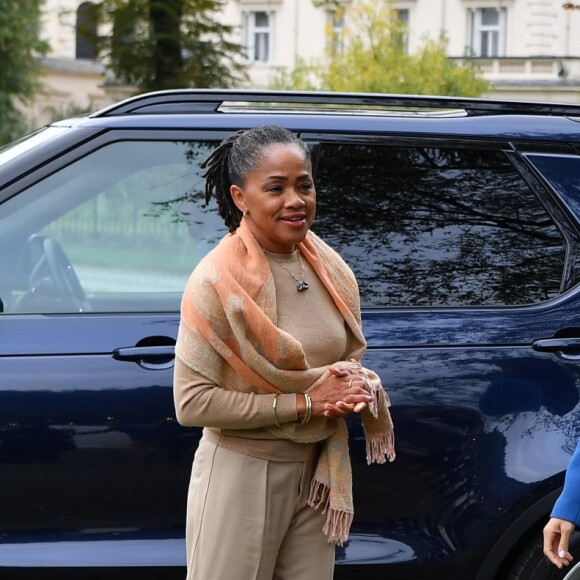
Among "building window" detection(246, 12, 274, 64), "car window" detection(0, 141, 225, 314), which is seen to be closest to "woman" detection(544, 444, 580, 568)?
"car window" detection(0, 141, 225, 314)

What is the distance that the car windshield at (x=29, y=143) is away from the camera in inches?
162

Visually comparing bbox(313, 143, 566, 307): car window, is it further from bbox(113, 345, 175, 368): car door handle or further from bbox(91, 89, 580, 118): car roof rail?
bbox(113, 345, 175, 368): car door handle

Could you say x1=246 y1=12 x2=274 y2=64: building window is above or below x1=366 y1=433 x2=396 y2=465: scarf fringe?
above

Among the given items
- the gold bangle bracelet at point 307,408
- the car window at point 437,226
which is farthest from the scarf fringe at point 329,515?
the car window at point 437,226

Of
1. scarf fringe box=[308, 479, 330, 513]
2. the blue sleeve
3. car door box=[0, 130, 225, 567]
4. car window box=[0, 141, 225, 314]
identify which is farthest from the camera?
car window box=[0, 141, 225, 314]

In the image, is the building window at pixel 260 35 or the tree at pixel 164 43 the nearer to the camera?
the tree at pixel 164 43

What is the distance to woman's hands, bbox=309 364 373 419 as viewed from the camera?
9.84ft

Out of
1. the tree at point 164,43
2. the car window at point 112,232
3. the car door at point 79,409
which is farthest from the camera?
the tree at point 164,43

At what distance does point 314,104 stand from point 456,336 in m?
1.06

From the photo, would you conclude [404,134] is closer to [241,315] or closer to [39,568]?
[241,315]

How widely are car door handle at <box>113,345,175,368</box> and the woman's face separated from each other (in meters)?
0.94

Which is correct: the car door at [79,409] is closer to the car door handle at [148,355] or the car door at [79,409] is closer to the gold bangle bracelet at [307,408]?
the car door handle at [148,355]

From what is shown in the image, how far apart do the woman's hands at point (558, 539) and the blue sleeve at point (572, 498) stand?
0.01m

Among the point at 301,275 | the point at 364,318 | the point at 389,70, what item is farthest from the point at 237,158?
the point at 389,70
